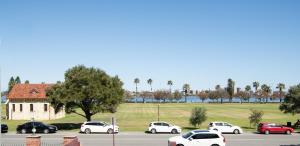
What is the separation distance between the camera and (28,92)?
251 feet

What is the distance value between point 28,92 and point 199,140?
170ft

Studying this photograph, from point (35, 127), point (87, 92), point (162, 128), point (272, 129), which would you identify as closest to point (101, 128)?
point (162, 128)

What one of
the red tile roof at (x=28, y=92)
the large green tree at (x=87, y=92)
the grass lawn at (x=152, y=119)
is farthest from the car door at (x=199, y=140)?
the red tile roof at (x=28, y=92)

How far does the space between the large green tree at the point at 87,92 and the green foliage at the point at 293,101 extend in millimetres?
22008

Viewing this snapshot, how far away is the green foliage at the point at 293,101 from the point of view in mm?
57188

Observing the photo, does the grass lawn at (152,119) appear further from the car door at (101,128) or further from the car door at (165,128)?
the car door at (101,128)

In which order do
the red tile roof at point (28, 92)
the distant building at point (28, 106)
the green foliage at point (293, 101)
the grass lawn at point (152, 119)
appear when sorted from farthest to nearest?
the red tile roof at point (28, 92) < the distant building at point (28, 106) < the grass lawn at point (152, 119) < the green foliage at point (293, 101)

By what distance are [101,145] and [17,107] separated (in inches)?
1732

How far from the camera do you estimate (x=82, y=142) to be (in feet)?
124

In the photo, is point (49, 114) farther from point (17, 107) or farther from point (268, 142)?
point (268, 142)

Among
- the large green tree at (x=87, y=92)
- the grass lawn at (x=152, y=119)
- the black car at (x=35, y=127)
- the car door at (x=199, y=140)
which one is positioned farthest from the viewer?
the grass lawn at (x=152, y=119)

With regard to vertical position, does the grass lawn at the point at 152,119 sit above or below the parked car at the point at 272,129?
below

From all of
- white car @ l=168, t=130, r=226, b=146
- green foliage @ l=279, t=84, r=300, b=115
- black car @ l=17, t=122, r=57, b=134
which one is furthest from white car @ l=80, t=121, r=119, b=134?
green foliage @ l=279, t=84, r=300, b=115

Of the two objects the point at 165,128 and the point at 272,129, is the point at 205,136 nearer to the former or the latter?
the point at 165,128
